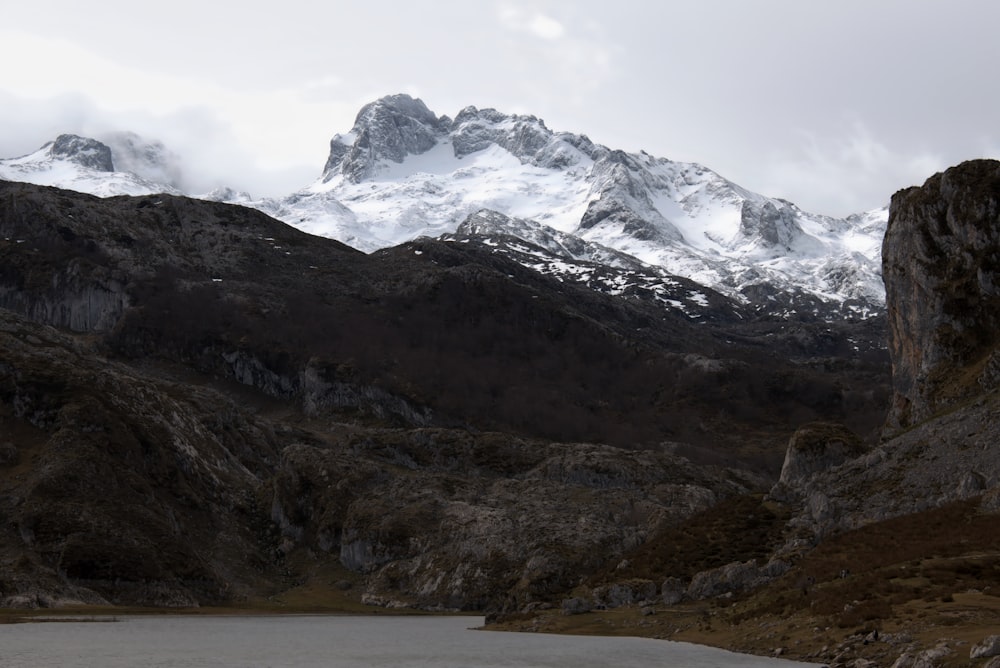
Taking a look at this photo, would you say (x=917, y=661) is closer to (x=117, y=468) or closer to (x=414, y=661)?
(x=414, y=661)

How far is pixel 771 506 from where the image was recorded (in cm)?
9875

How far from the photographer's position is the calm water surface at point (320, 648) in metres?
67.4

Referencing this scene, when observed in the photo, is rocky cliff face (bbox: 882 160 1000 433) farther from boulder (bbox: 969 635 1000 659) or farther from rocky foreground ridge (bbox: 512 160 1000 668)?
boulder (bbox: 969 635 1000 659)

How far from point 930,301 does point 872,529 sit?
191 feet

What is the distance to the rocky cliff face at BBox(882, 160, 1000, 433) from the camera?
122 m

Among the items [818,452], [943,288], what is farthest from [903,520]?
[943,288]

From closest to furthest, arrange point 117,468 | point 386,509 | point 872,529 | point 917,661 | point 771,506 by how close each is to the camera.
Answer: point 917,661, point 872,529, point 771,506, point 117,468, point 386,509

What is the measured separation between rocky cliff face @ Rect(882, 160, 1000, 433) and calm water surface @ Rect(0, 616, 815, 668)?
183 ft

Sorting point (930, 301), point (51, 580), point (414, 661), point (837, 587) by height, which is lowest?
point (51, 580)

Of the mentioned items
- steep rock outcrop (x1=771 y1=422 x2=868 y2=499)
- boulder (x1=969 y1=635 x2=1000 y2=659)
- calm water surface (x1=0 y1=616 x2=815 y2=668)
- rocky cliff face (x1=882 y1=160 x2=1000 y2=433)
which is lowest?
calm water surface (x1=0 y1=616 x2=815 y2=668)

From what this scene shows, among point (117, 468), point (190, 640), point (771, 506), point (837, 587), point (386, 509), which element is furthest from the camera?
point (386, 509)

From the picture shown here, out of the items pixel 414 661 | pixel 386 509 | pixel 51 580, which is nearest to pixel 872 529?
pixel 414 661

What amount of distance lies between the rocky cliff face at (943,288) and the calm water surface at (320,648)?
5576cm

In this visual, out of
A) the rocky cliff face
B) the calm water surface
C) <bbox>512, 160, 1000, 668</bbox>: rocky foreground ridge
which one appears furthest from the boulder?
the rocky cliff face
